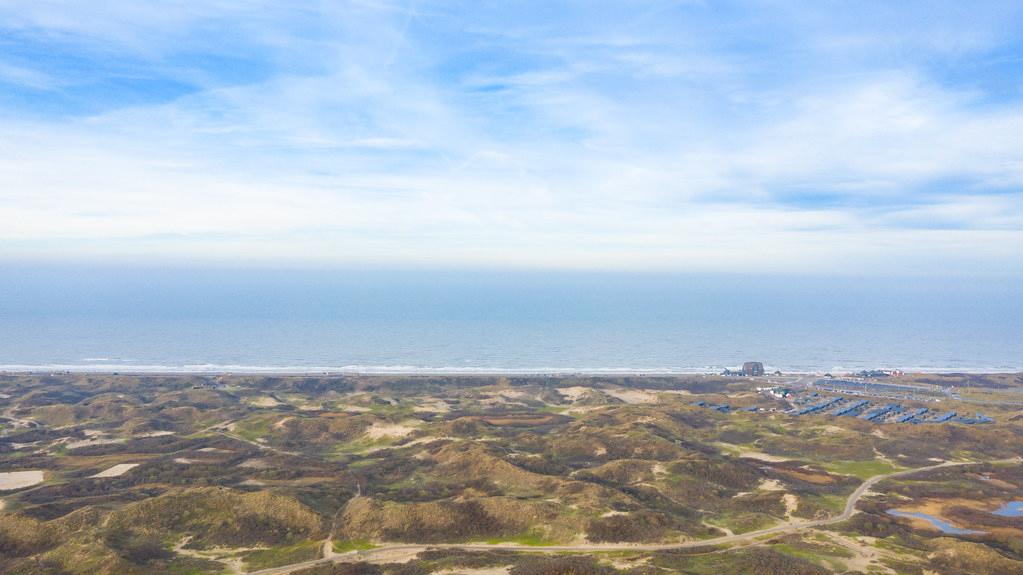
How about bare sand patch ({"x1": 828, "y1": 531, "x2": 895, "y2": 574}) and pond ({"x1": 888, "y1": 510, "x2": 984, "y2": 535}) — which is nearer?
bare sand patch ({"x1": 828, "y1": 531, "x2": 895, "y2": 574})

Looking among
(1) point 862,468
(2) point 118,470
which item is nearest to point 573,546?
(1) point 862,468

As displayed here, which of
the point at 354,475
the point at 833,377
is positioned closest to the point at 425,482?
the point at 354,475

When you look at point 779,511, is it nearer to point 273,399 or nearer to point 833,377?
point 273,399

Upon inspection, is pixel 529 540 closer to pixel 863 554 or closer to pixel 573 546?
pixel 573 546

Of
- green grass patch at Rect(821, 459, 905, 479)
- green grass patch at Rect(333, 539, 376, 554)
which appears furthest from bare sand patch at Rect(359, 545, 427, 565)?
green grass patch at Rect(821, 459, 905, 479)

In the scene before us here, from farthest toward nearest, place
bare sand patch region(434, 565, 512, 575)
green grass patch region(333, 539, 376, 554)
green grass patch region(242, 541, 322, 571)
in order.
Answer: green grass patch region(333, 539, 376, 554) < green grass patch region(242, 541, 322, 571) < bare sand patch region(434, 565, 512, 575)

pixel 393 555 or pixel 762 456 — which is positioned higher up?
pixel 762 456

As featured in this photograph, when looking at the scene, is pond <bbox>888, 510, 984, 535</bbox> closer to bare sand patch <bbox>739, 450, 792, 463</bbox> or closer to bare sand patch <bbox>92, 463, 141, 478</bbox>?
bare sand patch <bbox>739, 450, 792, 463</bbox>
